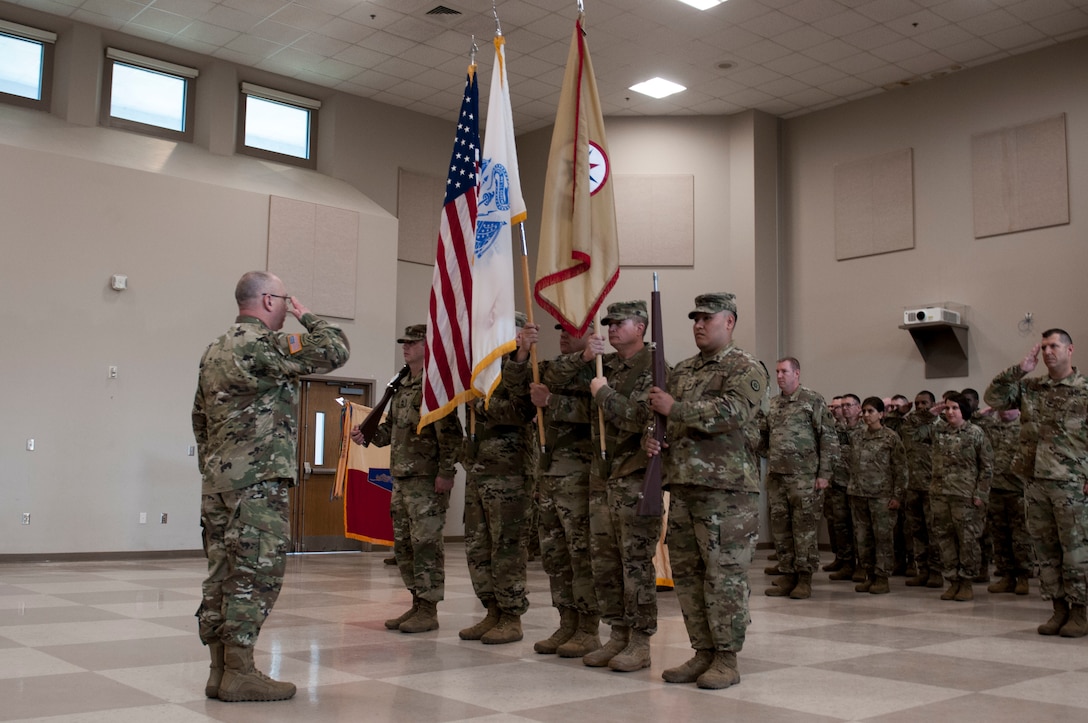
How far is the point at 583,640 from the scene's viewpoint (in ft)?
16.1

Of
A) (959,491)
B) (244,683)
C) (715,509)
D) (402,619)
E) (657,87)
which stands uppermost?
(657,87)

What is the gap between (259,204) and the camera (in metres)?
12.5

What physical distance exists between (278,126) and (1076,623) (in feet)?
38.0

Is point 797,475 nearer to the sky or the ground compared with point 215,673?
nearer to the sky

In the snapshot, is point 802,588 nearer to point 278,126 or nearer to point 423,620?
point 423,620

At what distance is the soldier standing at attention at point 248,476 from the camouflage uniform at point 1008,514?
6951 mm

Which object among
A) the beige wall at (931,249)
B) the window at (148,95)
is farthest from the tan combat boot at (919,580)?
the window at (148,95)

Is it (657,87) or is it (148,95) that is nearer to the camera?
(148,95)

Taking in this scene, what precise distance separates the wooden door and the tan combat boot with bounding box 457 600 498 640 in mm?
7712

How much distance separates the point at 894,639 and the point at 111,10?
10.9m

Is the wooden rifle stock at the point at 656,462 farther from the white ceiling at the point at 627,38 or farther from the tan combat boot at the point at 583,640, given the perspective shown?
the white ceiling at the point at 627,38

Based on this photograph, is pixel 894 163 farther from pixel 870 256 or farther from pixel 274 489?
pixel 274 489

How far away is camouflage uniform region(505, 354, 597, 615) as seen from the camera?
4895 mm

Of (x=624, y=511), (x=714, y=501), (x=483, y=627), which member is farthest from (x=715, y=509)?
(x=483, y=627)
